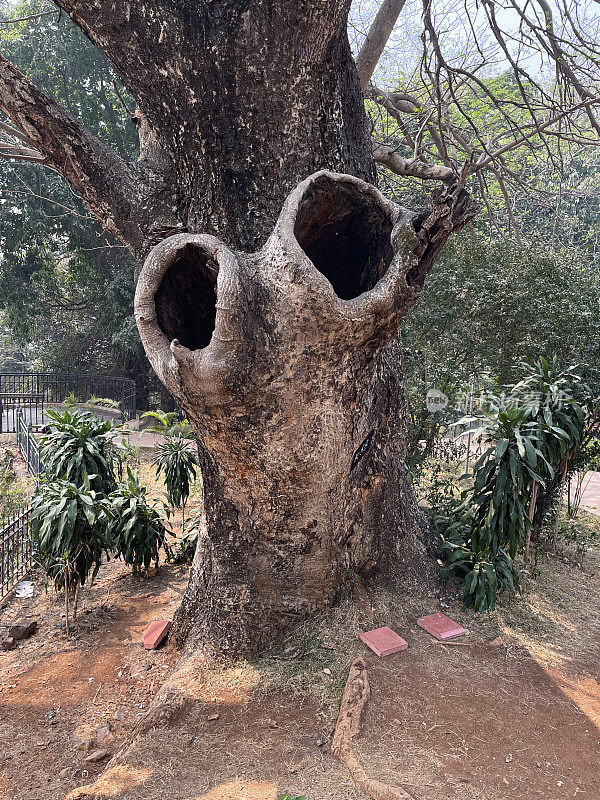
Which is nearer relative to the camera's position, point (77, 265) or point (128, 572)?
point (128, 572)

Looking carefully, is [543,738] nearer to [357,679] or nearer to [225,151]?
[357,679]

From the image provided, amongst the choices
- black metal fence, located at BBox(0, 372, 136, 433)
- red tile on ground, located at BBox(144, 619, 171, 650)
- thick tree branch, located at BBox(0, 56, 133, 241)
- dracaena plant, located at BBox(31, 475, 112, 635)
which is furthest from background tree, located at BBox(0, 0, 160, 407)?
thick tree branch, located at BBox(0, 56, 133, 241)

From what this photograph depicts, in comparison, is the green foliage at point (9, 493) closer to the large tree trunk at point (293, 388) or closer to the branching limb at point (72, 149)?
the large tree trunk at point (293, 388)

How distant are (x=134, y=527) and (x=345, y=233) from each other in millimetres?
2930

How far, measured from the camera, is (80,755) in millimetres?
2955

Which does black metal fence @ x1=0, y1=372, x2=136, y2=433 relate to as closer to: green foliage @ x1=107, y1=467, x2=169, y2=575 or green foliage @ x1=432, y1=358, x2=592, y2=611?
green foliage @ x1=107, y1=467, x2=169, y2=575

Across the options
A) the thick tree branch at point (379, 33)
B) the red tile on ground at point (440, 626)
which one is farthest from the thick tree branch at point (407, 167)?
the red tile on ground at point (440, 626)

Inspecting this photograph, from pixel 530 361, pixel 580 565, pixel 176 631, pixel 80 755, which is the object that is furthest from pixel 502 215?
pixel 80 755

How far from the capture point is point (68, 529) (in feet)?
13.0

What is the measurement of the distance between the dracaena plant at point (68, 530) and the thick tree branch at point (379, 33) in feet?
14.1

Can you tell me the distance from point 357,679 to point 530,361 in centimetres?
519

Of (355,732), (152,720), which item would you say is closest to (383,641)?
(355,732)

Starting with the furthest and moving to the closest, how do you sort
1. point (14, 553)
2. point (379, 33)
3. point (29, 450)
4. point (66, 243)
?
point (66, 243) < point (29, 450) < point (14, 553) < point (379, 33)

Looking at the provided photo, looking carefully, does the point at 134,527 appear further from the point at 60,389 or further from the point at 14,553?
the point at 60,389
